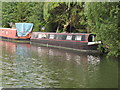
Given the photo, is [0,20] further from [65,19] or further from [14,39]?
[65,19]

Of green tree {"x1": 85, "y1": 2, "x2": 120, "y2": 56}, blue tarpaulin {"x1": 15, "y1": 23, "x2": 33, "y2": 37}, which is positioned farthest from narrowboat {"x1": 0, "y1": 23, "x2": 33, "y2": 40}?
green tree {"x1": 85, "y1": 2, "x2": 120, "y2": 56}

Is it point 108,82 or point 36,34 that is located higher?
point 36,34

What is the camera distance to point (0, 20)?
36750mm

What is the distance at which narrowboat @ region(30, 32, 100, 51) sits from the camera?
1841cm

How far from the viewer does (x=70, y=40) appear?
2022 cm

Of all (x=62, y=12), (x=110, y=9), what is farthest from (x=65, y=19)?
(x=110, y=9)

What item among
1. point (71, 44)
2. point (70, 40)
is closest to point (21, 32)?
point (70, 40)

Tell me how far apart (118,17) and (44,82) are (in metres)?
6.02

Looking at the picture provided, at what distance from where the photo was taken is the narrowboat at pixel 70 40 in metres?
18.4

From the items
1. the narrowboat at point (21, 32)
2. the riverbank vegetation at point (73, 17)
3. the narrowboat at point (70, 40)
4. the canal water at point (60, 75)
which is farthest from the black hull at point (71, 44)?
the canal water at point (60, 75)

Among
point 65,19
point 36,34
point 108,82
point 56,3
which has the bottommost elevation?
point 108,82

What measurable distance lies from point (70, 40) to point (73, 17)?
3.51 meters

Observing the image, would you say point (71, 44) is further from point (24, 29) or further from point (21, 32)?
point (21, 32)

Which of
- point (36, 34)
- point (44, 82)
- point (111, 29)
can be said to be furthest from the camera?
point (36, 34)
